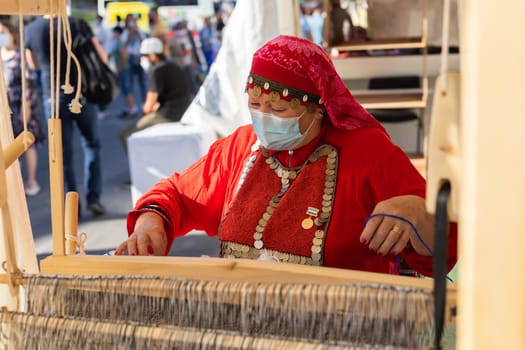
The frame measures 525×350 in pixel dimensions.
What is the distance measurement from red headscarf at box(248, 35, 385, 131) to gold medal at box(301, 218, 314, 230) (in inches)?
10.2

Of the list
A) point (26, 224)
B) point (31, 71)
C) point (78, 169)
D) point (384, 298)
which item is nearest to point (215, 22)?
point (78, 169)

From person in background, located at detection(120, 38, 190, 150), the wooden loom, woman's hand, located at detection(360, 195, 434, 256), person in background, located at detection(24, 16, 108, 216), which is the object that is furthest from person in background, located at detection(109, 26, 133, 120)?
the wooden loom

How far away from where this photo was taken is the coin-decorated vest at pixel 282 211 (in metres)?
1.64

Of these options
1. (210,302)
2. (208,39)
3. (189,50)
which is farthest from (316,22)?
(210,302)

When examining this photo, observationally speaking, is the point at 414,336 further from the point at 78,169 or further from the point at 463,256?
the point at 78,169

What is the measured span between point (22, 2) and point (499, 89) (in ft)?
2.73

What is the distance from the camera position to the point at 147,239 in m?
1.63

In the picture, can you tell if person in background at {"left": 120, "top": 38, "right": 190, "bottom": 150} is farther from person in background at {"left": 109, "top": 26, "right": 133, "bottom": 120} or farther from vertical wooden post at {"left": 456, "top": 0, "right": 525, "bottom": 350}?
vertical wooden post at {"left": 456, "top": 0, "right": 525, "bottom": 350}

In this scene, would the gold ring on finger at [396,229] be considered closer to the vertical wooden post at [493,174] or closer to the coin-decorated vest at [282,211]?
the coin-decorated vest at [282,211]

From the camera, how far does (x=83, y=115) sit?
5.04m

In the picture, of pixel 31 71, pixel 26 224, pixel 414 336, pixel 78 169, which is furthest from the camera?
pixel 78 169

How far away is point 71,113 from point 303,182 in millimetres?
3615

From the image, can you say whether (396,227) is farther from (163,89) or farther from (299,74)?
(163,89)

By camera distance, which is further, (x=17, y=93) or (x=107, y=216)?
(x=107, y=216)
